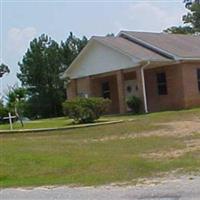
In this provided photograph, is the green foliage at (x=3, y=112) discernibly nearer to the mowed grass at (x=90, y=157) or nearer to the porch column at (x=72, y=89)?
the porch column at (x=72, y=89)

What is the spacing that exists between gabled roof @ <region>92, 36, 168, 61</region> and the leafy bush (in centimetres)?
548

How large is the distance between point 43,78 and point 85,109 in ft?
67.4

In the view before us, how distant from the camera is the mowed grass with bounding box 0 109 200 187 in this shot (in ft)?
42.3

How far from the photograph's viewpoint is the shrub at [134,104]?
33188 millimetres

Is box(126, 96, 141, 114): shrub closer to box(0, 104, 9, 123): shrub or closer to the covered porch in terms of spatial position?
the covered porch

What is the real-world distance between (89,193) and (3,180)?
3846 millimetres

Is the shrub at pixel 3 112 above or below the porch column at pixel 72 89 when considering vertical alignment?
below

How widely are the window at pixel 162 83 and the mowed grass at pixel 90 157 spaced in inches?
417

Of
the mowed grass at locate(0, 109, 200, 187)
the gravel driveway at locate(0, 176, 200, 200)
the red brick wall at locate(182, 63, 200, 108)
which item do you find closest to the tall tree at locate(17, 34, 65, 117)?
the red brick wall at locate(182, 63, 200, 108)

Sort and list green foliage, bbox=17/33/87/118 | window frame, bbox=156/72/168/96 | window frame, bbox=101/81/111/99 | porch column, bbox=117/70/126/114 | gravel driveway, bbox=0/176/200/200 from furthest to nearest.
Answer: green foliage, bbox=17/33/87/118 → window frame, bbox=101/81/111/99 → window frame, bbox=156/72/168/96 → porch column, bbox=117/70/126/114 → gravel driveway, bbox=0/176/200/200

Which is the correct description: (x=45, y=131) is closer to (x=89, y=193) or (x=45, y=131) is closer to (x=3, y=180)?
(x=3, y=180)

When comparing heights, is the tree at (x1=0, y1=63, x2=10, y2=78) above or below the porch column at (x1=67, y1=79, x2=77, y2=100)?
above

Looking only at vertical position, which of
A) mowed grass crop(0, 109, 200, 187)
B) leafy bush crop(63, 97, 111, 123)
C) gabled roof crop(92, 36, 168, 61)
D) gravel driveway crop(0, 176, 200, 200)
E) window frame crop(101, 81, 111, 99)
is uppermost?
gabled roof crop(92, 36, 168, 61)

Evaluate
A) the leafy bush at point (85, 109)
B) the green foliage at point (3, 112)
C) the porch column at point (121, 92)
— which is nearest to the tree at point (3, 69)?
the green foliage at point (3, 112)
